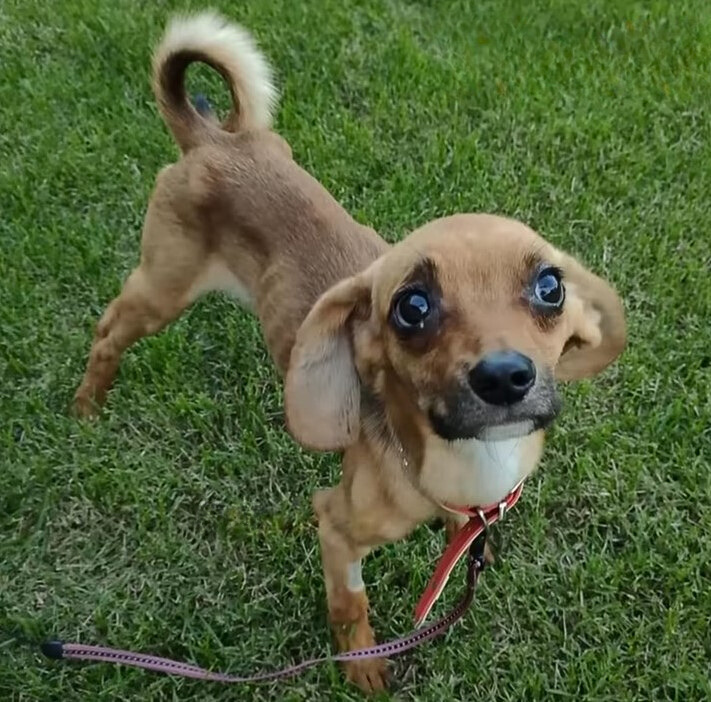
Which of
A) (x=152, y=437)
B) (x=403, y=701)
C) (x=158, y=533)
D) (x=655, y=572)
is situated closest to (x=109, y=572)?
(x=158, y=533)

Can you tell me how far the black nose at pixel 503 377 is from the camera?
1780mm

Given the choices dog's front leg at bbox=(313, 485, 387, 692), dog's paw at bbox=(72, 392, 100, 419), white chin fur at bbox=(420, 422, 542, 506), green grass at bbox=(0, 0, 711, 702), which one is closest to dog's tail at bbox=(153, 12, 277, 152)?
green grass at bbox=(0, 0, 711, 702)

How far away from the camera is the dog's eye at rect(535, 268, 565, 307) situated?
198 centimetres

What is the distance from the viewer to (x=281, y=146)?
2951 mm

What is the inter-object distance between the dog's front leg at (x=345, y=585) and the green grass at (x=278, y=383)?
0.24 ft

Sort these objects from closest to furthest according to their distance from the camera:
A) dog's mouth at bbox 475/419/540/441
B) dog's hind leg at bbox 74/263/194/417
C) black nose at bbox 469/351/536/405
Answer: black nose at bbox 469/351/536/405 → dog's mouth at bbox 475/419/540/441 → dog's hind leg at bbox 74/263/194/417

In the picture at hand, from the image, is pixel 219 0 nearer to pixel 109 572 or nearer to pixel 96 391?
pixel 96 391

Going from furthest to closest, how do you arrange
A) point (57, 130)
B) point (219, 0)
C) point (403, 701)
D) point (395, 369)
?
1. point (219, 0)
2. point (57, 130)
3. point (403, 701)
4. point (395, 369)

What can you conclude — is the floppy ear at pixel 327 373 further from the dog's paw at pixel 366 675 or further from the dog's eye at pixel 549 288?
the dog's paw at pixel 366 675

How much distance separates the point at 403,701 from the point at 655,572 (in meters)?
0.79

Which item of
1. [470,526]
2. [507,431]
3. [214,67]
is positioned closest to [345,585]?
[470,526]

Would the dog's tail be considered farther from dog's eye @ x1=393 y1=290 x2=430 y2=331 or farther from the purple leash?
the purple leash

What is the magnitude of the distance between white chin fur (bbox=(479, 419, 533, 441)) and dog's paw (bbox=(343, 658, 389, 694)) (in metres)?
1.00

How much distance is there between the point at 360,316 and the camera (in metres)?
2.22
